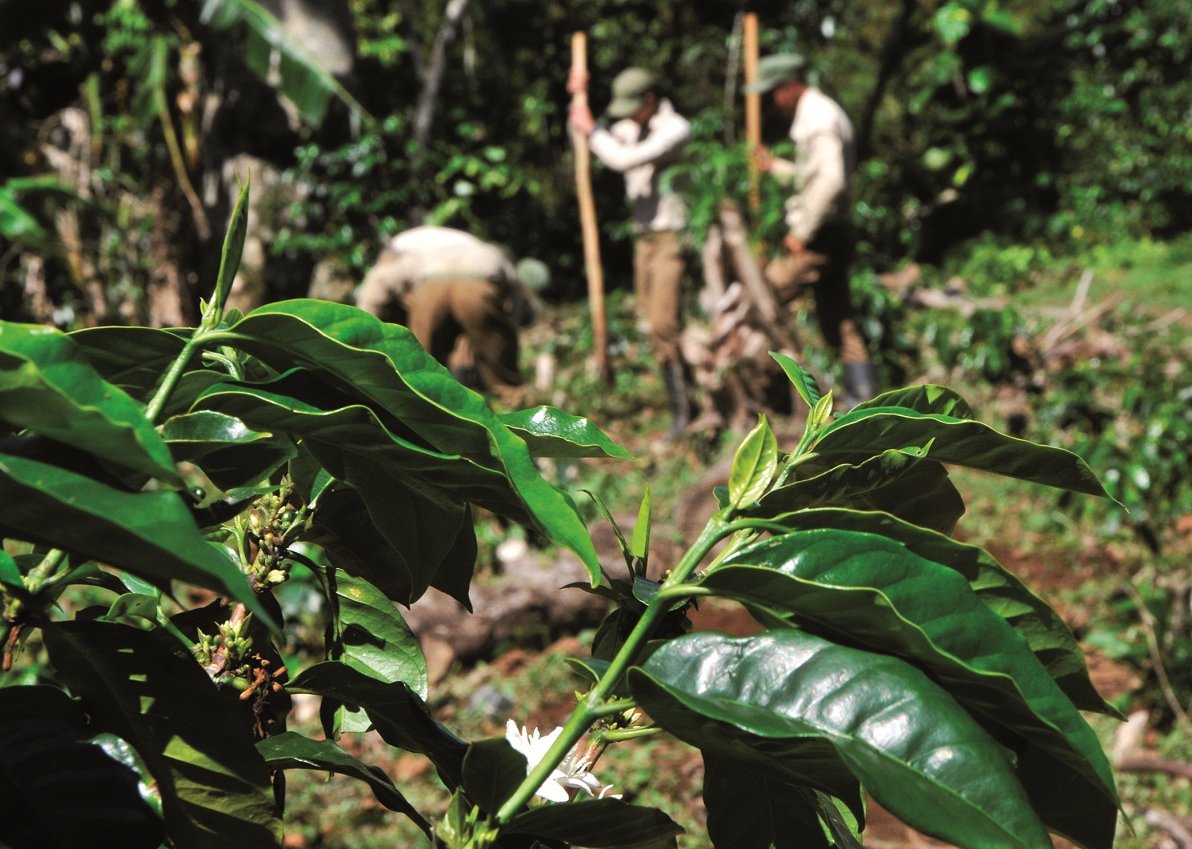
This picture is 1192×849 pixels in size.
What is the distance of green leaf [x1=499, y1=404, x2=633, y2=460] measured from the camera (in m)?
0.69

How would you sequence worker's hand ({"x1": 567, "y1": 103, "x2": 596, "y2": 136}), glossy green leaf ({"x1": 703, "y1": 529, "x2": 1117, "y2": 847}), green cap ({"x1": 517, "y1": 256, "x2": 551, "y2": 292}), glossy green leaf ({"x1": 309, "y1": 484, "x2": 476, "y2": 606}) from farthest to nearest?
green cap ({"x1": 517, "y1": 256, "x2": 551, "y2": 292}) → worker's hand ({"x1": 567, "y1": 103, "x2": 596, "y2": 136}) → glossy green leaf ({"x1": 309, "y1": 484, "x2": 476, "y2": 606}) → glossy green leaf ({"x1": 703, "y1": 529, "x2": 1117, "y2": 847})

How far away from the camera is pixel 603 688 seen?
62cm

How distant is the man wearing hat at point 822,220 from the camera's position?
618 centimetres

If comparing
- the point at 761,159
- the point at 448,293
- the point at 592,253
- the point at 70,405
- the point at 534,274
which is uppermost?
the point at 70,405

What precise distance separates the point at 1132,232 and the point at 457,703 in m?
8.27

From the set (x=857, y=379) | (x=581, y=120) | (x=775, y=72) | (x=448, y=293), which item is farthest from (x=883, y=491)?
(x=581, y=120)

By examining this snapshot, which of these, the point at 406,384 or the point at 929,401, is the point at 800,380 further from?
the point at 406,384

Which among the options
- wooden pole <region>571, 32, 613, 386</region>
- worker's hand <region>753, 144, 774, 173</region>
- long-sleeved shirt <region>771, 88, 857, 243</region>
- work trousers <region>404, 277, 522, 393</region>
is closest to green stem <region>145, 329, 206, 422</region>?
work trousers <region>404, 277, 522, 393</region>

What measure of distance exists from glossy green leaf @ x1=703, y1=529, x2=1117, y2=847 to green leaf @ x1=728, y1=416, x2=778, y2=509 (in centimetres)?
8

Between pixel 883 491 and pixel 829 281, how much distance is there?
6022mm

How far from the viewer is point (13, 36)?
259 inches

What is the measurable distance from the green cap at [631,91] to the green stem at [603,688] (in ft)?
22.9

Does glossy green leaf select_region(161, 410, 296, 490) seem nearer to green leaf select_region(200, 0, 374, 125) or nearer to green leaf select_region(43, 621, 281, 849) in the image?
green leaf select_region(43, 621, 281, 849)

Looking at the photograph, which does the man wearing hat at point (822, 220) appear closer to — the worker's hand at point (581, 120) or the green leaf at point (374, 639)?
the worker's hand at point (581, 120)
